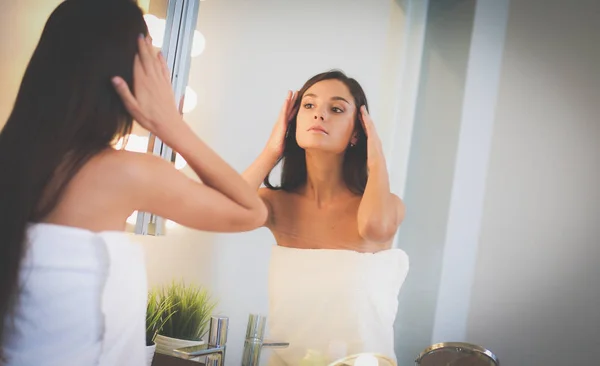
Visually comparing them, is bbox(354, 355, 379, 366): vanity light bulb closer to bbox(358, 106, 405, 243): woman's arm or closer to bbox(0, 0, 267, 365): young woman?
bbox(358, 106, 405, 243): woman's arm

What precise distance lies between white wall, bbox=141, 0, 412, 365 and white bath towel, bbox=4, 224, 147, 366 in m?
0.43

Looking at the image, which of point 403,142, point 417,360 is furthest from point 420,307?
point 403,142

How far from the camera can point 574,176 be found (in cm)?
112

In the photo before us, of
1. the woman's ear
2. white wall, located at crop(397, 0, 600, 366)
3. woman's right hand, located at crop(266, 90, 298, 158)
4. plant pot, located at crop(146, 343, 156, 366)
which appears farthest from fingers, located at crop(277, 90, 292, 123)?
plant pot, located at crop(146, 343, 156, 366)

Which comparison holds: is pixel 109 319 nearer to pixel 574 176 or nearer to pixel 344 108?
pixel 344 108

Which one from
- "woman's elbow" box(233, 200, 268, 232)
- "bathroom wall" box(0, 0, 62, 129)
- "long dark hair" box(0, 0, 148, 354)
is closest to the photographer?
"long dark hair" box(0, 0, 148, 354)

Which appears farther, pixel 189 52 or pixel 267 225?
pixel 189 52

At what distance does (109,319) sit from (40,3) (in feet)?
2.66

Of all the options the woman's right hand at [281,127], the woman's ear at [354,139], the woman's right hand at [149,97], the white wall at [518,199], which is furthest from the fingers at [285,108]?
the woman's right hand at [149,97]

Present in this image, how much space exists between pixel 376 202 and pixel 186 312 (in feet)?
1.48

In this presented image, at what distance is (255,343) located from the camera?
1200 millimetres

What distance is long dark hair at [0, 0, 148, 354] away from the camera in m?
0.82

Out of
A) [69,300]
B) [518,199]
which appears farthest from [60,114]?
[518,199]

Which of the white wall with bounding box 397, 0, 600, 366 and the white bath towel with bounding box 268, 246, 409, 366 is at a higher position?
the white wall with bounding box 397, 0, 600, 366
